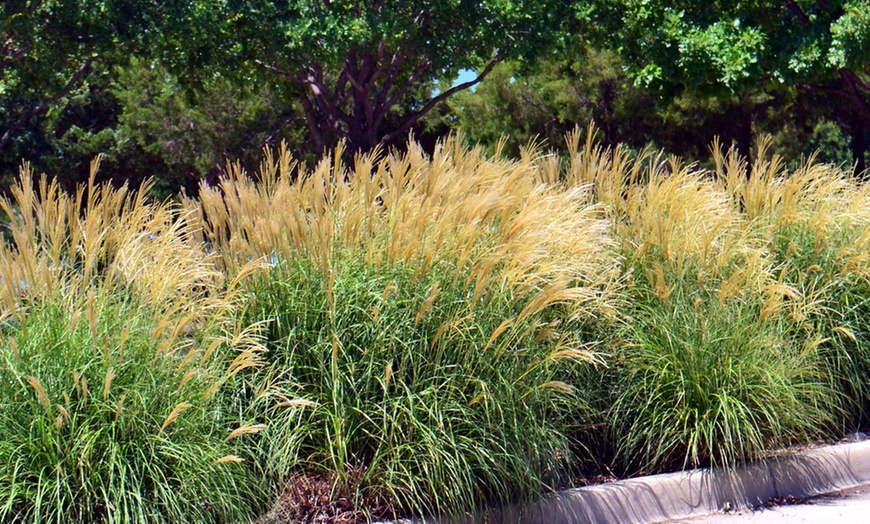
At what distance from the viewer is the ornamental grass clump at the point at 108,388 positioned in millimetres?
4047

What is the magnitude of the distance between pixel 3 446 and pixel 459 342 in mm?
2216

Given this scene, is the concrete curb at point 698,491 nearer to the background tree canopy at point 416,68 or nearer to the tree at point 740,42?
the background tree canopy at point 416,68

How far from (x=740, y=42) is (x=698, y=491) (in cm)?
1075

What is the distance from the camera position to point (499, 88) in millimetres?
27672

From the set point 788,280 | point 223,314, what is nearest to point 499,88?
Result: point 788,280

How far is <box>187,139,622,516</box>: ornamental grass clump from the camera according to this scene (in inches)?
185

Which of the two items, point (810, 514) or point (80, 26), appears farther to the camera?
point (80, 26)

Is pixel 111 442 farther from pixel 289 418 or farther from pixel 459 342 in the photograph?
pixel 459 342

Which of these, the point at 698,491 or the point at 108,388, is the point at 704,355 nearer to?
the point at 698,491

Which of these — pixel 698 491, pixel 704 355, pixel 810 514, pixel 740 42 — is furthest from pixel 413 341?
pixel 740 42

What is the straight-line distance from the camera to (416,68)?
70.0ft

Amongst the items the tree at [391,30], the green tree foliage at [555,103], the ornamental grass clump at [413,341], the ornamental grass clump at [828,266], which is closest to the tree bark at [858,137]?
the green tree foliage at [555,103]

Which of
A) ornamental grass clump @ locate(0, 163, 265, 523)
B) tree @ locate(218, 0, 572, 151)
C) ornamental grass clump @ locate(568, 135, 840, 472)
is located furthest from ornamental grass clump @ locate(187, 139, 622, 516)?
tree @ locate(218, 0, 572, 151)

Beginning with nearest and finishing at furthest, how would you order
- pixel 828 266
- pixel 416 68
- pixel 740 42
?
pixel 828 266 < pixel 740 42 < pixel 416 68
